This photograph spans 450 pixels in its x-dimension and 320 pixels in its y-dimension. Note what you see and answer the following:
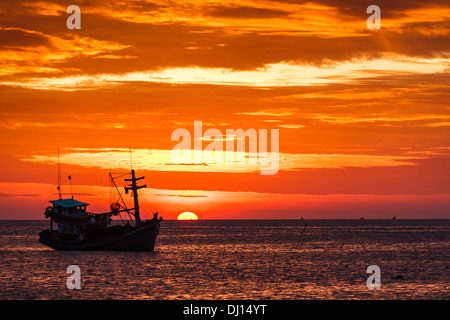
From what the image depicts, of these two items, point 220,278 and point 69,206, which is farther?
point 69,206

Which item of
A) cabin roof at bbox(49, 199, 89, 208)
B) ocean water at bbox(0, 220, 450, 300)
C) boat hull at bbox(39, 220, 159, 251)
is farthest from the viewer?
cabin roof at bbox(49, 199, 89, 208)

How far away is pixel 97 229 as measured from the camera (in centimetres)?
12112

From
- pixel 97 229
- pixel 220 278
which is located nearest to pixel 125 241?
pixel 97 229

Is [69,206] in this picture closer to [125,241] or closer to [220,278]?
[125,241]

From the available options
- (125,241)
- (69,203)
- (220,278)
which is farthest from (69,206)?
(220,278)

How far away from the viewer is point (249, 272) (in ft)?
261

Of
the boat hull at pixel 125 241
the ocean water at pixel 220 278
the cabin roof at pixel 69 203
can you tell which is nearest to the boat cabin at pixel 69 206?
the cabin roof at pixel 69 203

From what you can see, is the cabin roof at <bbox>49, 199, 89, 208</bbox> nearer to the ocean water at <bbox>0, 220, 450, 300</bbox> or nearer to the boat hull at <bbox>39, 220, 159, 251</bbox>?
the boat hull at <bbox>39, 220, 159, 251</bbox>

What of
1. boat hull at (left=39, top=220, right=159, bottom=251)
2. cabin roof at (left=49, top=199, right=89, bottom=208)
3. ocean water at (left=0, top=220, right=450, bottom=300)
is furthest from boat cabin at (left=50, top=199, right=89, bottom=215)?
ocean water at (left=0, top=220, right=450, bottom=300)

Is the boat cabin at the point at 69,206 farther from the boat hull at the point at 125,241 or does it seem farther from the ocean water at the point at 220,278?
the ocean water at the point at 220,278

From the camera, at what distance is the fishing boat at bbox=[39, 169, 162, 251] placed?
117625mm

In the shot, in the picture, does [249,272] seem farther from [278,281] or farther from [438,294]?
[438,294]

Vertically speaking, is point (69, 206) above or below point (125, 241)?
above

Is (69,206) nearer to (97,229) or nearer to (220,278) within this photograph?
(97,229)
